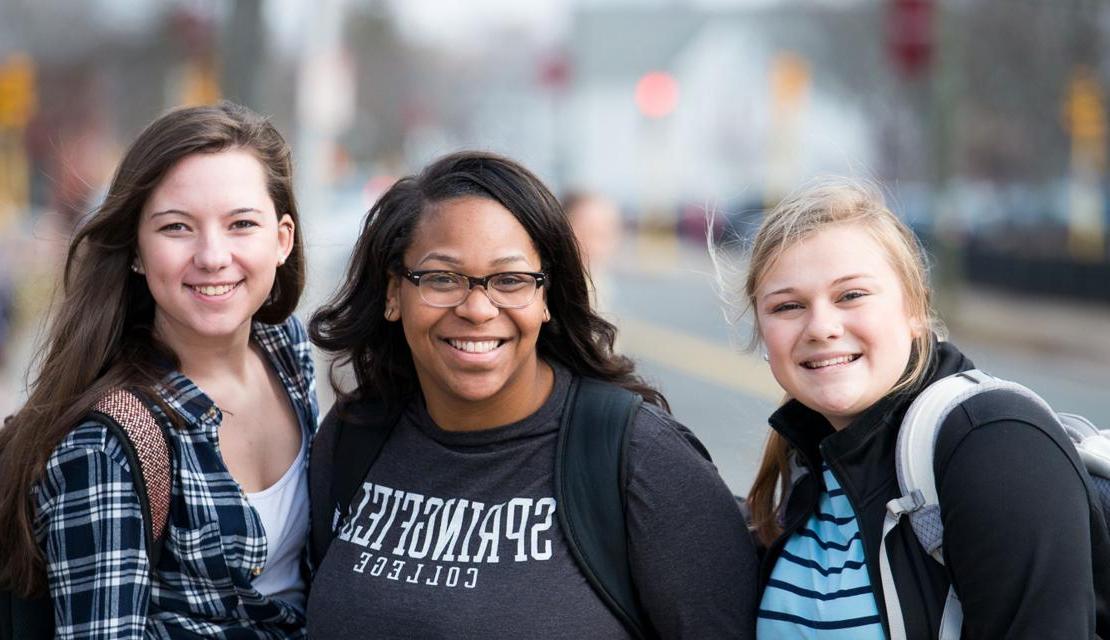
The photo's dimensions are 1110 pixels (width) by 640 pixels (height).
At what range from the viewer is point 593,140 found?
83562mm

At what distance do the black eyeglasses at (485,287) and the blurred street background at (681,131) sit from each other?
1.16 feet

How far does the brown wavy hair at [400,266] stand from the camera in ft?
8.89

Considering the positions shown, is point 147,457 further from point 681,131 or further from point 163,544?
point 681,131

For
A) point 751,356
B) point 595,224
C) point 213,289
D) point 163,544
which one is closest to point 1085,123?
point 751,356

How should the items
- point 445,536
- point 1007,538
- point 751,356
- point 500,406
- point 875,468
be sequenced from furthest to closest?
1. point 751,356
2. point 500,406
3. point 445,536
4. point 875,468
5. point 1007,538

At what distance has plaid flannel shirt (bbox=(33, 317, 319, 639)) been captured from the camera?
99.3 inches

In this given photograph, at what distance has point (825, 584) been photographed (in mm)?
2428

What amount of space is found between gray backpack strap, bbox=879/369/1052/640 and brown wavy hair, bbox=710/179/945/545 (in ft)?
0.47

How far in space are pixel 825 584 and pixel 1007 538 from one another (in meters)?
0.40

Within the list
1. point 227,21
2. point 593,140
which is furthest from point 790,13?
point 227,21

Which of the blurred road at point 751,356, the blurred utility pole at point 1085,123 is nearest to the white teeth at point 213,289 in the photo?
the blurred road at point 751,356

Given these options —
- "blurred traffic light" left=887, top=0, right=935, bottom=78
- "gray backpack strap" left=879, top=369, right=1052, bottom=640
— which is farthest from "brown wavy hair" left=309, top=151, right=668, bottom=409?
"blurred traffic light" left=887, top=0, right=935, bottom=78

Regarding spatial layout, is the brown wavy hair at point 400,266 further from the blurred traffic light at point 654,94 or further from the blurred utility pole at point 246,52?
the blurred traffic light at point 654,94

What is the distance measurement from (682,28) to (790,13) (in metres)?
14.8
